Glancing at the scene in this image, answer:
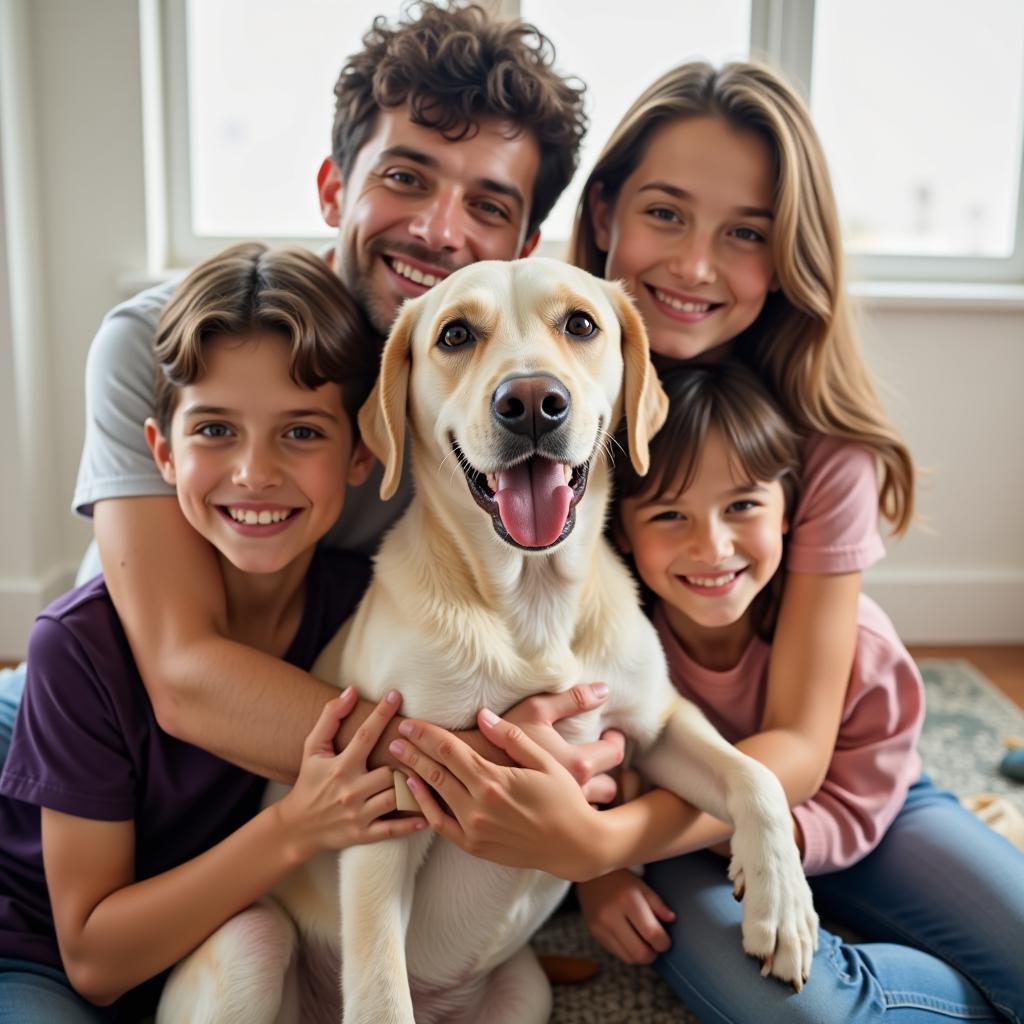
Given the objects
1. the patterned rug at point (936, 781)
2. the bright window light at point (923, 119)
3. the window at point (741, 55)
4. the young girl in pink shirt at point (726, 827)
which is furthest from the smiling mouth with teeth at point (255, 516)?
the bright window light at point (923, 119)

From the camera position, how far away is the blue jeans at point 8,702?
1.61 metres

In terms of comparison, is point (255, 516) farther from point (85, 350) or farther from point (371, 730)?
point (85, 350)

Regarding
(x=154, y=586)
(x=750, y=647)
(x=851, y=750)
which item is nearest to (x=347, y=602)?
(x=154, y=586)

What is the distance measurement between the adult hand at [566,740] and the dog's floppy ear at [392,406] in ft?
1.10

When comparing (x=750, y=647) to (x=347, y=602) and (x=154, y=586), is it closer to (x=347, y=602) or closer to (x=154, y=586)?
(x=347, y=602)

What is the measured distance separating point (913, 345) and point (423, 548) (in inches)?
95.9

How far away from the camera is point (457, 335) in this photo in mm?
1309

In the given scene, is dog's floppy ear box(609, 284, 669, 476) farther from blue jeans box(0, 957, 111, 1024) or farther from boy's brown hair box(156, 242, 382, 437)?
blue jeans box(0, 957, 111, 1024)

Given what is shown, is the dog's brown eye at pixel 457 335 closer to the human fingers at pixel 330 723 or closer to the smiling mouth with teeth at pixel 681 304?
the human fingers at pixel 330 723

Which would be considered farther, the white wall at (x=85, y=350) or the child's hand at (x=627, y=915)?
the white wall at (x=85, y=350)

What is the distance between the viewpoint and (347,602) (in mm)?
1694

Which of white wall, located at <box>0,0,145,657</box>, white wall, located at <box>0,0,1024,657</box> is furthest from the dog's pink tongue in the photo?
white wall, located at <box>0,0,145,657</box>

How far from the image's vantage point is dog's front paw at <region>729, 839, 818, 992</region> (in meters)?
1.29

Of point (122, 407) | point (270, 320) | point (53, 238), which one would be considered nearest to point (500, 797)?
point (270, 320)
